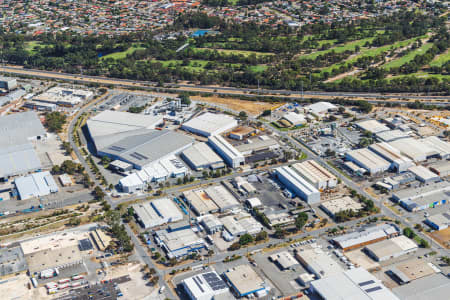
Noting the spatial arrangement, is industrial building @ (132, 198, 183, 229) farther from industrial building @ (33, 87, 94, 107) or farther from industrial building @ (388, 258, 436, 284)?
industrial building @ (33, 87, 94, 107)

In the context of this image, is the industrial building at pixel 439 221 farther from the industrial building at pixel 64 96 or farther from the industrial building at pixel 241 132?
the industrial building at pixel 64 96

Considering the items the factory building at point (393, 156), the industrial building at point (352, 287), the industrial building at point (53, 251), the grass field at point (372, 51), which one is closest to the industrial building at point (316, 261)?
the industrial building at point (352, 287)

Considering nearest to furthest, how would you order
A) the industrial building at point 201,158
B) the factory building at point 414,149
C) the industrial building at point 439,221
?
the industrial building at point 439,221 → the industrial building at point 201,158 → the factory building at point 414,149

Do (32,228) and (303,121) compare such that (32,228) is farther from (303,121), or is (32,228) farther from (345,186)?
(303,121)

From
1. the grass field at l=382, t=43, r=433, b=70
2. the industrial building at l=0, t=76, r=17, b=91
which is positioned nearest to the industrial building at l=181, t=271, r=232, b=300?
the industrial building at l=0, t=76, r=17, b=91

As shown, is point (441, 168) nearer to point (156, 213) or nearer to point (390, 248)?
point (390, 248)

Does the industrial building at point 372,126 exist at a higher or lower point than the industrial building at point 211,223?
higher

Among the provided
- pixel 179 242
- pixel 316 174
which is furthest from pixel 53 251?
pixel 316 174
